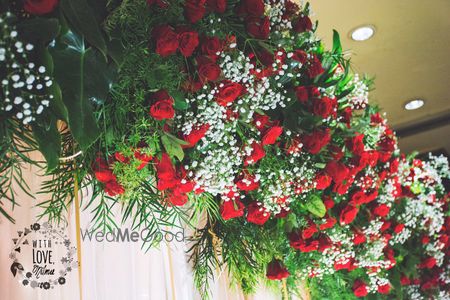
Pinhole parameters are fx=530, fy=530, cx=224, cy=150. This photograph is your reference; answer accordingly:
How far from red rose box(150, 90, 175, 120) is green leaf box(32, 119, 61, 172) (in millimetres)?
282

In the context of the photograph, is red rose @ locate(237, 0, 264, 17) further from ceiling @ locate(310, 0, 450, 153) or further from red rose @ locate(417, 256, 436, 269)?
red rose @ locate(417, 256, 436, 269)

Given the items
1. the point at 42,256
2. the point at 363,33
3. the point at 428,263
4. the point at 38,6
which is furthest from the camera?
the point at 363,33

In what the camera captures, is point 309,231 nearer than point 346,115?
Yes

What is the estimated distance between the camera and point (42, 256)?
5.29 ft

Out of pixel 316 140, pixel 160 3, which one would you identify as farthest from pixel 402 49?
pixel 160 3

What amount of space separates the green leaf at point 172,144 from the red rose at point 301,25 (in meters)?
0.71

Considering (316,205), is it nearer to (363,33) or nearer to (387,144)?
(387,144)

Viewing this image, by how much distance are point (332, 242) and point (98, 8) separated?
58.5 inches

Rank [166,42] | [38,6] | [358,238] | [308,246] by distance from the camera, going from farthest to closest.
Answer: [358,238]
[308,246]
[166,42]
[38,6]

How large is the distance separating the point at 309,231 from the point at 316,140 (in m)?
0.43

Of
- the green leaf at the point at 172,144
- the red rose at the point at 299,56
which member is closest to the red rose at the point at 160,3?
the green leaf at the point at 172,144

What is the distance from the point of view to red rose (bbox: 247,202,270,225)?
191 cm

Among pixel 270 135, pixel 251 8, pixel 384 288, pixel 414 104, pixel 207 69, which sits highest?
pixel 414 104

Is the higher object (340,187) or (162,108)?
(162,108)
